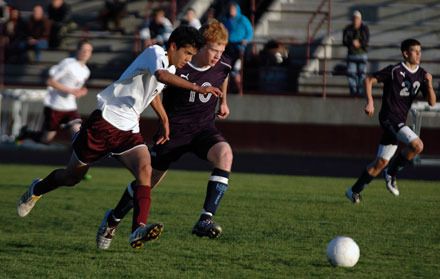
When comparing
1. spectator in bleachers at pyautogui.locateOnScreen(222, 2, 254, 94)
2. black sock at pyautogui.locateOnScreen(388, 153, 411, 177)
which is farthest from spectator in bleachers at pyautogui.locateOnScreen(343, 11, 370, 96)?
black sock at pyautogui.locateOnScreen(388, 153, 411, 177)

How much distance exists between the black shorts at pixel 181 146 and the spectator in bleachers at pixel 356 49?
44.9 feet

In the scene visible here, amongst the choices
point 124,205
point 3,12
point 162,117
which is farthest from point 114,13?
point 124,205

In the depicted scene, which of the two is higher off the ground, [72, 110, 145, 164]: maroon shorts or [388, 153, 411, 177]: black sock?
[72, 110, 145, 164]: maroon shorts

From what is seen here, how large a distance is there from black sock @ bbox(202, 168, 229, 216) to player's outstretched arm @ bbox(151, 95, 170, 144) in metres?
0.58

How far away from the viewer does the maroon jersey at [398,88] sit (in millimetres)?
14477

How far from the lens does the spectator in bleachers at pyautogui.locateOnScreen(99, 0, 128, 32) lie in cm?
2812

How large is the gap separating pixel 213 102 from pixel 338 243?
107 inches

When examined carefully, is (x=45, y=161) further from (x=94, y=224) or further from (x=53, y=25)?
(x=94, y=224)

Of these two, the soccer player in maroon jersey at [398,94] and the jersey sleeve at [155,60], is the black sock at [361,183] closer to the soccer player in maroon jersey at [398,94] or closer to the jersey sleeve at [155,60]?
the soccer player in maroon jersey at [398,94]

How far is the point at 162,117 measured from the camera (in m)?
9.55

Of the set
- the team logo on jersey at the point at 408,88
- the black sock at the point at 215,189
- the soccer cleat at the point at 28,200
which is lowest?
the team logo on jersey at the point at 408,88

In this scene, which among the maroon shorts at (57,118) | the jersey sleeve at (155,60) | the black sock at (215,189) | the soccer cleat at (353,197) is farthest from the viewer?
the maroon shorts at (57,118)

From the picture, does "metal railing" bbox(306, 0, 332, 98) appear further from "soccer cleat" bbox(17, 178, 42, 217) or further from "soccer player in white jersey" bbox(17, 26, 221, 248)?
"soccer player in white jersey" bbox(17, 26, 221, 248)

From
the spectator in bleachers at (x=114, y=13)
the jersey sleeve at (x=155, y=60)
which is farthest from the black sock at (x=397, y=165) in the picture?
the spectator in bleachers at (x=114, y=13)
